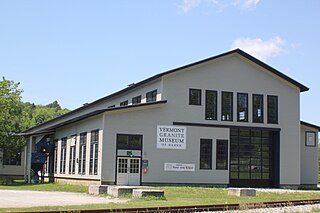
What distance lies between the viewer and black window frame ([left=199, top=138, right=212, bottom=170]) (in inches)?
1544

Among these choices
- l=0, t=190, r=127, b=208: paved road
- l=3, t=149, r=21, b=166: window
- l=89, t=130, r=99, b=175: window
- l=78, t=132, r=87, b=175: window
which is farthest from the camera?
l=3, t=149, r=21, b=166: window

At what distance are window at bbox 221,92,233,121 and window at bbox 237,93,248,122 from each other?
2.05 feet

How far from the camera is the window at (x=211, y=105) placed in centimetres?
3978

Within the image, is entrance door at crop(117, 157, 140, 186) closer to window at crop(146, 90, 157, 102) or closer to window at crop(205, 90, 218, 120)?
window at crop(146, 90, 157, 102)

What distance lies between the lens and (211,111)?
39.8 metres

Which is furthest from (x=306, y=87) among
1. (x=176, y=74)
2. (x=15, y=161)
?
(x=15, y=161)

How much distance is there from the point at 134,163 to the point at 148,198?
15.0 meters

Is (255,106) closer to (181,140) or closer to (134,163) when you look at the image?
(181,140)

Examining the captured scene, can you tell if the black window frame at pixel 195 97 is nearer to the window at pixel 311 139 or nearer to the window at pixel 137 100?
the window at pixel 137 100

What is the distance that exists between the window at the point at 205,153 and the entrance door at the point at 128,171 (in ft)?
16.1

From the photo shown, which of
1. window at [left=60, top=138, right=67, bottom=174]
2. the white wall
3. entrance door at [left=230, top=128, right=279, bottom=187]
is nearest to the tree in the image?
window at [left=60, top=138, right=67, bottom=174]

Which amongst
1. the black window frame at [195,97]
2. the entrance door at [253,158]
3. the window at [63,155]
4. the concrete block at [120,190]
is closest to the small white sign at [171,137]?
the black window frame at [195,97]

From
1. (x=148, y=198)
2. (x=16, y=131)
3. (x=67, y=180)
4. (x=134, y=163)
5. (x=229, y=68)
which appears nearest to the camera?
(x=148, y=198)

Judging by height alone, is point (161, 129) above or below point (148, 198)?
above
